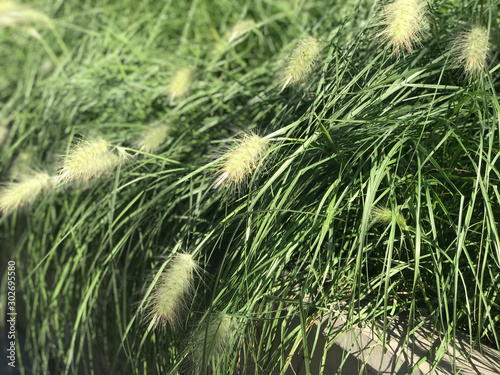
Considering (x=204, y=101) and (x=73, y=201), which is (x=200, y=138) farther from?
(x=73, y=201)

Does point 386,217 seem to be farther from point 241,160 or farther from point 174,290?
point 174,290

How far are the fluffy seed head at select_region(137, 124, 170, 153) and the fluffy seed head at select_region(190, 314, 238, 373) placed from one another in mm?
553

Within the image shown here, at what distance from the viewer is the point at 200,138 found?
183 cm

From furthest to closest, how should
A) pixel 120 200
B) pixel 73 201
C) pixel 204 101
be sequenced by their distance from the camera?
pixel 204 101 → pixel 73 201 → pixel 120 200

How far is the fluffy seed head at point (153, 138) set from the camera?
1.44 m

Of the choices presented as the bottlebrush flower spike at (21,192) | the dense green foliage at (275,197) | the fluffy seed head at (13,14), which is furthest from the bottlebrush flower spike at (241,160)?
the fluffy seed head at (13,14)

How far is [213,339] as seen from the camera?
0.98 meters

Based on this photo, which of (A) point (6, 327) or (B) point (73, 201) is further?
(A) point (6, 327)

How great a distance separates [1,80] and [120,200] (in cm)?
158

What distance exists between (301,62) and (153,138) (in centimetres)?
49

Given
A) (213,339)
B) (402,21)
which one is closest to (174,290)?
(213,339)

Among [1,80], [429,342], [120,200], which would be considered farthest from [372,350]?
[1,80]

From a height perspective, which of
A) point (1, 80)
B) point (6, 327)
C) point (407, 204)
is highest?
point (1, 80)

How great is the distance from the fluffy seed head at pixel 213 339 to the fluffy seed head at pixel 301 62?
0.51 metres
